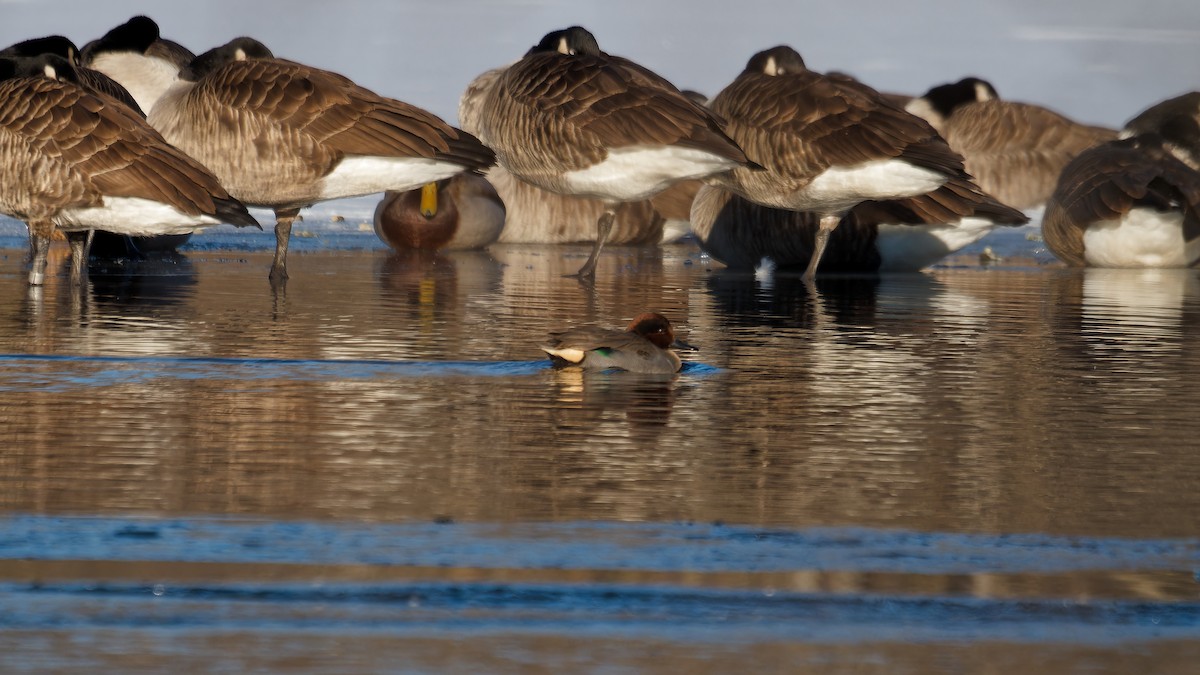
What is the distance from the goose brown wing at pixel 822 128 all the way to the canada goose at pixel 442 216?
16.2 feet

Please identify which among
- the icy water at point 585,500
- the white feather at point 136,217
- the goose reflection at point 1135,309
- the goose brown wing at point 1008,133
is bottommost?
the icy water at point 585,500

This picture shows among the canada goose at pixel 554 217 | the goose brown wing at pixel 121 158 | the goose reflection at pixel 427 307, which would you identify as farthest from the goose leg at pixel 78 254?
the canada goose at pixel 554 217

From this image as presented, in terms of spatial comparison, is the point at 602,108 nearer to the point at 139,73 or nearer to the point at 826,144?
the point at 826,144

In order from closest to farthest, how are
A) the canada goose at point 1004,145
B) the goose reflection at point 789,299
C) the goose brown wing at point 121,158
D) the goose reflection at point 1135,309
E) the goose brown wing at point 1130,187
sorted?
the goose reflection at point 1135,309
the goose reflection at point 789,299
the goose brown wing at point 121,158
the goose brown wing at point 1130,187
the canada goose at point 1004,145

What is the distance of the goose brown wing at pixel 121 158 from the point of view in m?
9.80

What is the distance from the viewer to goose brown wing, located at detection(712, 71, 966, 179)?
11602mm

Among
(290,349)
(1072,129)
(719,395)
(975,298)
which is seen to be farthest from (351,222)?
(719,395)

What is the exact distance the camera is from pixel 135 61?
55.1 ft

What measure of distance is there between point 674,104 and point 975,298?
8.02 feet

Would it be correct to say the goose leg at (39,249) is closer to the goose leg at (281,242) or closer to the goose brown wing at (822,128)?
the goose leg at (281,242)

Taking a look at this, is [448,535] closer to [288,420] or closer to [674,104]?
[288,420]

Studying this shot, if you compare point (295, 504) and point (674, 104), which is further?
point (674, 104)

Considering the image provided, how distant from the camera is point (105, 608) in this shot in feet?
11.1

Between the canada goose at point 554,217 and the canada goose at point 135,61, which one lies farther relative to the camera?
the canada goose at point 554,217
